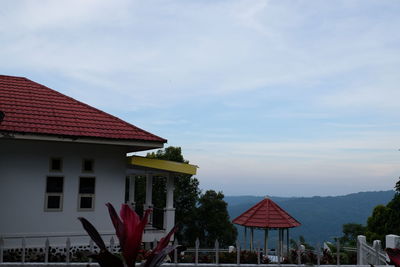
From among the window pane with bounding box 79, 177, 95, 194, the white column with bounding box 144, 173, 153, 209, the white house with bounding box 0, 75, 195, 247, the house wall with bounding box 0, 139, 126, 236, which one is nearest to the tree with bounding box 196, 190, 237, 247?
the white column with bounding box 144, 173, 153, 209

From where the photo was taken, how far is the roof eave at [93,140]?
10728mm

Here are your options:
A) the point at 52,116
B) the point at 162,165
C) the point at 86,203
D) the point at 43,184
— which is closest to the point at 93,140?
the point at 52,116

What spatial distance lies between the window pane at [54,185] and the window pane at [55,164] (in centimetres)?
28

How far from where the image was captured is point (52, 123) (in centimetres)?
1180

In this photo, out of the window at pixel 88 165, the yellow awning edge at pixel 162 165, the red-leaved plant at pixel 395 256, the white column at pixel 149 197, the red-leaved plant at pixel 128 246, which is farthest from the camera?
the white column at pixel 149 197

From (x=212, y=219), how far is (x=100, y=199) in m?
26.6

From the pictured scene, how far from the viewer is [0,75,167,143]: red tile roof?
1133 centimetres

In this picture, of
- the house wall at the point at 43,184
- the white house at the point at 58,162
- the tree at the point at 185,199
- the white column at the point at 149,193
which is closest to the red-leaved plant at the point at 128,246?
the white house at the point at 58,162

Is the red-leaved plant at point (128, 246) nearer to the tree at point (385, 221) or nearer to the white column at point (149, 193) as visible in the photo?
the white column at point (149, 193)

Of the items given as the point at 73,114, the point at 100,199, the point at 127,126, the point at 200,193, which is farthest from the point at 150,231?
the point at 200,193

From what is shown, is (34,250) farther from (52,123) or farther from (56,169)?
(52,123)

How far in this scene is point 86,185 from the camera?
12.3 metres

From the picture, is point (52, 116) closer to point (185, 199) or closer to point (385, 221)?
point (185, 199)

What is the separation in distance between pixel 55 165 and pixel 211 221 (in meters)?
27.5
